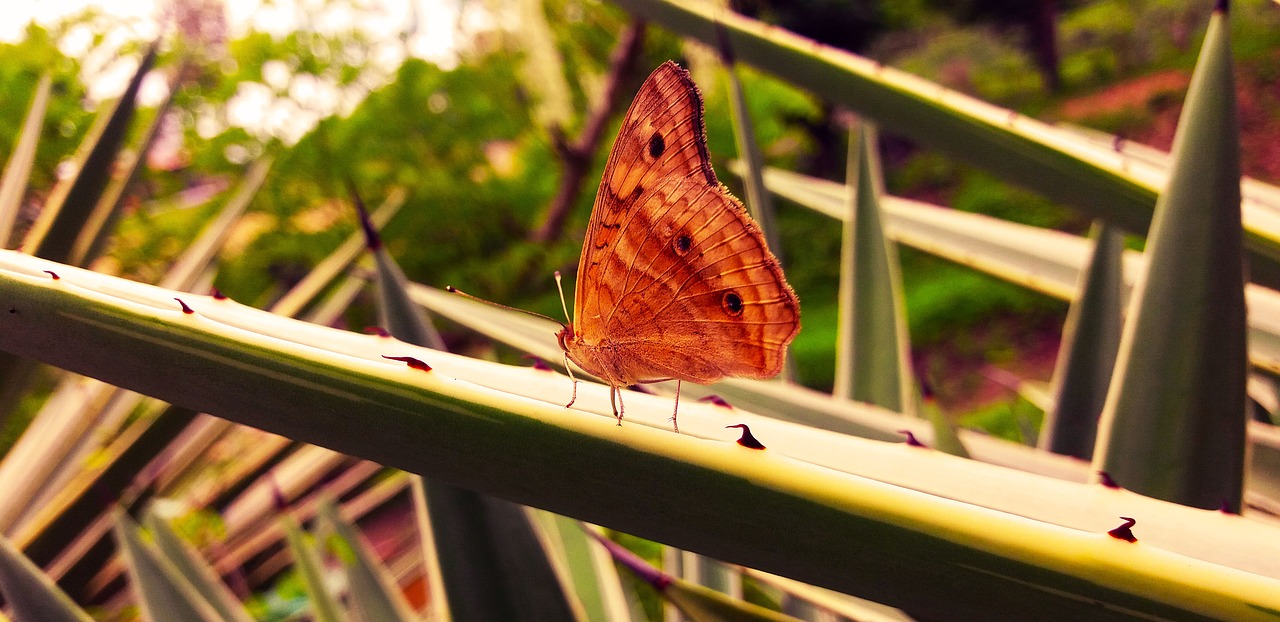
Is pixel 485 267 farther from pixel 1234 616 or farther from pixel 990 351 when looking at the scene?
pixel 1234 616

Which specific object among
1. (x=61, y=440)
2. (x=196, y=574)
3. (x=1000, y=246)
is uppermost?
(x=1000, y=246)

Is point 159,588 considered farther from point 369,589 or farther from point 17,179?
point 17,179

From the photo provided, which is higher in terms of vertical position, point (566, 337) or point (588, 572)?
point (566, 337)

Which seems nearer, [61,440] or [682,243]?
[682,243]

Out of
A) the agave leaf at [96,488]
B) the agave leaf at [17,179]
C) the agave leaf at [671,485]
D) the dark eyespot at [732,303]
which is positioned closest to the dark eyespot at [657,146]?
the dark eyespot at [732,303]

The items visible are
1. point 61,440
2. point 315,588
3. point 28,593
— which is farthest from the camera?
point 61,440

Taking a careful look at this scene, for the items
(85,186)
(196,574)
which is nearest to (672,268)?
(196,574)

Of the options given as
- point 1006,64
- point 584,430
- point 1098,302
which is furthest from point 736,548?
point 1006,64
